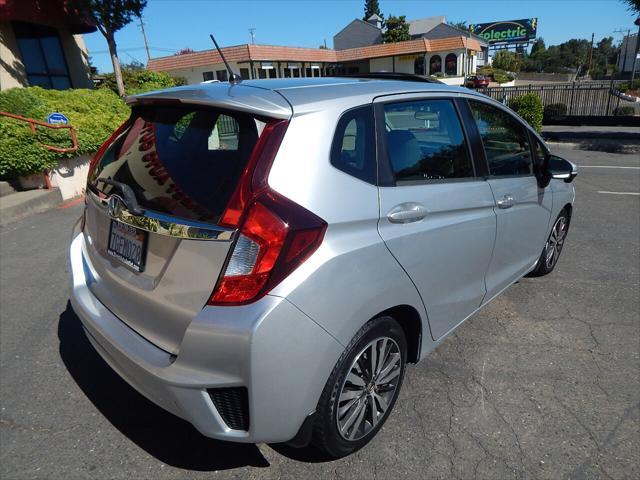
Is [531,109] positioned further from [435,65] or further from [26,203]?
[435,65]

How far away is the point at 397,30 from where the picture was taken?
58375mm

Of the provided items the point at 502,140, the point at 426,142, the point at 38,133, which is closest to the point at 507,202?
the point at 502,140

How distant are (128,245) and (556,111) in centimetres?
2191

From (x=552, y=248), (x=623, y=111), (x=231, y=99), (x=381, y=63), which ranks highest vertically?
(x=381, y=63)

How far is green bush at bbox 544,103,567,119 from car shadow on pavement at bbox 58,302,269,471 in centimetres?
2142

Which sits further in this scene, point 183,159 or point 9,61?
point 9,61

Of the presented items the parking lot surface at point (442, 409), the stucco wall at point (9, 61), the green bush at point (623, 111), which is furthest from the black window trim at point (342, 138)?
the green bush at point (623, 111)

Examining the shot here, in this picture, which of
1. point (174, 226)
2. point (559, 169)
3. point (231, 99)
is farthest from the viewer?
point (559, 169)

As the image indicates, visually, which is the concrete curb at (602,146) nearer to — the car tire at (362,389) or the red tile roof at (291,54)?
the car tire at (362,389)

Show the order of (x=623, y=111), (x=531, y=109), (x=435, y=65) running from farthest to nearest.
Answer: (x=435, y=65)
(x=623, y=111)
(x=531, y=109)

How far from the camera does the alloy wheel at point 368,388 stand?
6.98 feet

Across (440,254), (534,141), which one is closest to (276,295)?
(440,254)

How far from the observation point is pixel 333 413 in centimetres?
203

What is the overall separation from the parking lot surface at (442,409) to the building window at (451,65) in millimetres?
50586
